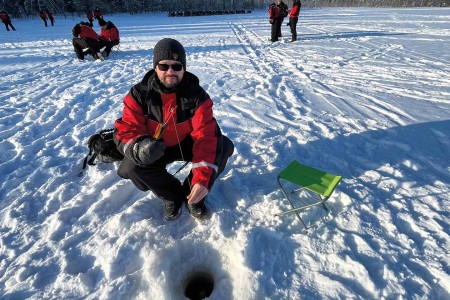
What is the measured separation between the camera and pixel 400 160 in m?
3.21

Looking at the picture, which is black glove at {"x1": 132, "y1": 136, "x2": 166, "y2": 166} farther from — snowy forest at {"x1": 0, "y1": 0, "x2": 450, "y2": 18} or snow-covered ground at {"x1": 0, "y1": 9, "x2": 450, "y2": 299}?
snowy forest at {"x1": 0, "y1": 0, "x2": 450, "y2": 18}

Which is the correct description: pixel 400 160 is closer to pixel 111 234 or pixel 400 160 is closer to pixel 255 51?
pixel 111 234

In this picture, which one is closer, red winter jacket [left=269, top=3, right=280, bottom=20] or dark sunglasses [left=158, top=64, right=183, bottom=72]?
dark sunglasses [left=158, top=64, right=183, bottom=72]

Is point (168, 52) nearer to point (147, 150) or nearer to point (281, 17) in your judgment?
point (147, 150)

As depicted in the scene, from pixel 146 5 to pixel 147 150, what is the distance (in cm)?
6019

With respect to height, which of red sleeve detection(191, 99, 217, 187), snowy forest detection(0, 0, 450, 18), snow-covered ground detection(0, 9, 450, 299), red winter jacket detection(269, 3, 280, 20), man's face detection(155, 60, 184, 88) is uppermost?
snowy forest detection(0, 0, 450, 18)

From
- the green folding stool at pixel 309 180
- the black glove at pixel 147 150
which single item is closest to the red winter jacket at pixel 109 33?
the black glove at pixel 147 150

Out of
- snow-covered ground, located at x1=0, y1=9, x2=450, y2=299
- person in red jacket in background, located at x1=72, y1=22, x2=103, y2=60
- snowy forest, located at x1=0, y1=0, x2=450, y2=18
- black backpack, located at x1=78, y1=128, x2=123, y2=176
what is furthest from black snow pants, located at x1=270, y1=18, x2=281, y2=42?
snowy forest, located at x1=0, y1=0, x2=450, y2=18

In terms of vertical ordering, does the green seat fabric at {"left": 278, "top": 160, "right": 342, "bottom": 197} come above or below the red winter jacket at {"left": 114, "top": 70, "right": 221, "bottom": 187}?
below

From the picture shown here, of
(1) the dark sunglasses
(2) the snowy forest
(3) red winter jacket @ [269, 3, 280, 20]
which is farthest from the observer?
(2) the snowy forest

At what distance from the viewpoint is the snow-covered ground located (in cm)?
198

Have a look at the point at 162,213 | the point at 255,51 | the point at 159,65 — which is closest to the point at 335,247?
the point at 162,213

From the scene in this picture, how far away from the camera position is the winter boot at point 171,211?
250 cm

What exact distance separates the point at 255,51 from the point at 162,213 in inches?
338
